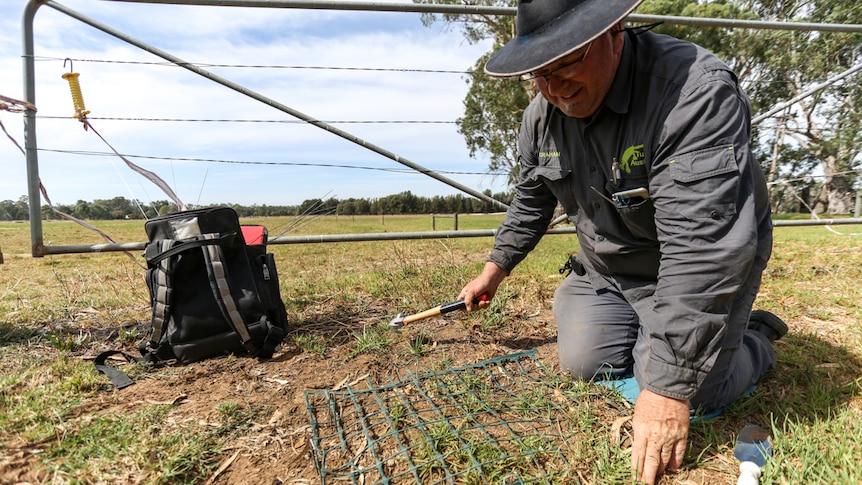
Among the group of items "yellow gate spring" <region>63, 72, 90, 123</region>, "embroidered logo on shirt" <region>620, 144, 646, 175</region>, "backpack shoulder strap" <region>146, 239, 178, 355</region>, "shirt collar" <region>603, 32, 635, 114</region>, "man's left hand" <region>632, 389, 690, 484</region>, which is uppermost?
"yellow gate spring" <region>63, 72, 90, 123</region>

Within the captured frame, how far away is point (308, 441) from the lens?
5.32ft

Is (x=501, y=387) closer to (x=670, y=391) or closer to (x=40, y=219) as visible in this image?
(x=670, y=391)

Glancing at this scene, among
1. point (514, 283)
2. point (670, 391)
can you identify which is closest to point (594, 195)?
point (670, 391)

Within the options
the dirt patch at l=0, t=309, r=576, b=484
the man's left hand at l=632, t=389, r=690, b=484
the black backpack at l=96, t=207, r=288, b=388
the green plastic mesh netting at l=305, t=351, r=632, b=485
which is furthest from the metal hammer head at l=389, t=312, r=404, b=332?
the man's left hand at l=632, t=389, r=690, b=484

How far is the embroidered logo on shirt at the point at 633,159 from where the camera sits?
160 centimetres

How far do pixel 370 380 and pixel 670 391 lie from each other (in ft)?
4.20

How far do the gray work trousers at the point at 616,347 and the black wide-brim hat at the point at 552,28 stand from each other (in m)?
1.08

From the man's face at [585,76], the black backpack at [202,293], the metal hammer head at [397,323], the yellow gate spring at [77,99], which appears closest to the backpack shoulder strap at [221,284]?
the black backpack at [202,293]

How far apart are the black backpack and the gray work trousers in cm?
149

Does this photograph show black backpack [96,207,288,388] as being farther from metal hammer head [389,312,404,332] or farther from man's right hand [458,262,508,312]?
man's right hand [458,262,508,312]

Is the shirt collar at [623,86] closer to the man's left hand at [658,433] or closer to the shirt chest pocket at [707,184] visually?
the shirt chest pocket at [707,184]

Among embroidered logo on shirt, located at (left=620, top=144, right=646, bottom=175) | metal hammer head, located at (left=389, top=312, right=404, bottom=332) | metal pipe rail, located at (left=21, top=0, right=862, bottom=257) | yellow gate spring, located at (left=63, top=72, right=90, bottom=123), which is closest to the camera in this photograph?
embroidered logo on shirt, located at (left=620, top=144, right=646, bottom=175)

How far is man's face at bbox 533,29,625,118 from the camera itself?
1.46 m

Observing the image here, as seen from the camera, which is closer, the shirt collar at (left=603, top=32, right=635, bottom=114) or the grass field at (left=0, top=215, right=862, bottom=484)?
the grass field at (left=0, top=215, right=862, bottom=484)
